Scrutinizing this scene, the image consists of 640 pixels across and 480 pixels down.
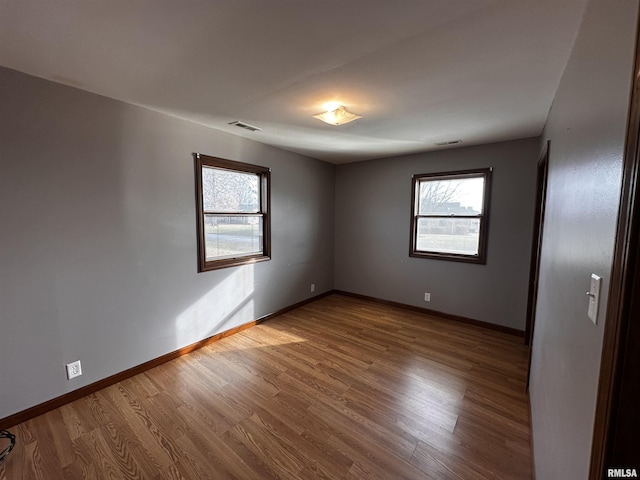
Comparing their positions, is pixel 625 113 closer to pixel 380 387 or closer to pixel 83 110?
pixel 380 387

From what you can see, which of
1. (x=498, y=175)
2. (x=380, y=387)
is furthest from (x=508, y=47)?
(x=380, y=387)

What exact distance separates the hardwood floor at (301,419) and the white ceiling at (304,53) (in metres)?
2.37

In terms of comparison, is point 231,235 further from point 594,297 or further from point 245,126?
point 594,297

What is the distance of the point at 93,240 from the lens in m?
2.13

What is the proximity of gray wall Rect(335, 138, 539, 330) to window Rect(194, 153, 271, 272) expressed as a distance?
1.66 m

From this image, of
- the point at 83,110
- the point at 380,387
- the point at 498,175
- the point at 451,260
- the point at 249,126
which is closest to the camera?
the point at 83,110

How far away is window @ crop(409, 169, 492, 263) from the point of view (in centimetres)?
344

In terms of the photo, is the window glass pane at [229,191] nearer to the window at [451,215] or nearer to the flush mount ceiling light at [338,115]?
the flush mount ceiling light at [338,115]

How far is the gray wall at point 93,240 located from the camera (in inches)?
70.9

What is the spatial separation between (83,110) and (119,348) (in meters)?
1.96

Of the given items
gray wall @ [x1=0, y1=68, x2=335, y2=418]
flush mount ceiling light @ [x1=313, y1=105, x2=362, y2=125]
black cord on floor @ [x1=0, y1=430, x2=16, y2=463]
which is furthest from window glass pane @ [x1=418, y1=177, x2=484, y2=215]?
black cord on floor @ [x1=0, y1=430, x2=16, y2=463]

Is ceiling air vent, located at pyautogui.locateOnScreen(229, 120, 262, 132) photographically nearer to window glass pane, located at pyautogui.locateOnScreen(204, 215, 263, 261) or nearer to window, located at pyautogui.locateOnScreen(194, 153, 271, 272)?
window, located at pyautogui.locateOnScreen(194, 153, 271, 272)

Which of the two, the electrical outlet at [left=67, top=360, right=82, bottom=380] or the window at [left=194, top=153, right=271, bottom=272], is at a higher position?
the window at [left=194, top=153, right=271, bottom=272]

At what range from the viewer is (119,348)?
7.61 feet
